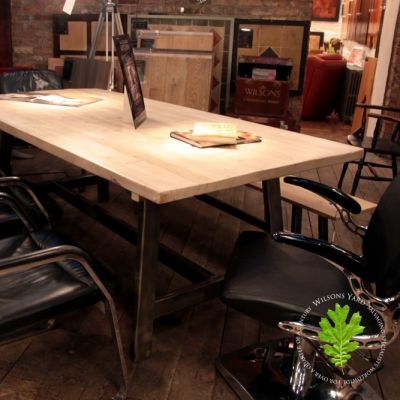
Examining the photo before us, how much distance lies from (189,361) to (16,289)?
2.36ft

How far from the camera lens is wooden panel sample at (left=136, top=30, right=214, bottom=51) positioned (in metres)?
5.21

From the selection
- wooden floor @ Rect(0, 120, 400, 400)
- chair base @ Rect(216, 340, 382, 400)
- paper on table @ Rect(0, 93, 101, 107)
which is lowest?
wooden floor @ Rect(0, 120, 400, 400)

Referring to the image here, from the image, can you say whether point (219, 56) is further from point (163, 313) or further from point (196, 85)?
point (163, 313)

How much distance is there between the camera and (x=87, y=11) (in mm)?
5625

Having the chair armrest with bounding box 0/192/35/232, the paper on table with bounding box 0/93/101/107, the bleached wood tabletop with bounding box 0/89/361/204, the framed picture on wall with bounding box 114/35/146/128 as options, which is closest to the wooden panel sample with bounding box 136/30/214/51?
the paper on table with bounding box 0/93/101/107

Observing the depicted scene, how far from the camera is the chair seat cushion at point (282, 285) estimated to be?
128 cm

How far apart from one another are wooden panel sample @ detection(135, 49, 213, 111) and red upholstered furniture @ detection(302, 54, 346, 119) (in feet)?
6.39

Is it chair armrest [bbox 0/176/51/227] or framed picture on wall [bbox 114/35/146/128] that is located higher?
framed picture on wall [bbox 114/35/146/128]

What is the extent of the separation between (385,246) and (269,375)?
632mm

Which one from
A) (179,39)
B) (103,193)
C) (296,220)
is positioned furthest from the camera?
(179,39)

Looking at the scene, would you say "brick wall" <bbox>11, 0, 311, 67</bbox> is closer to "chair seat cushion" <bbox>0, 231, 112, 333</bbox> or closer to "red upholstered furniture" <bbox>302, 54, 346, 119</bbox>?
"red upholstered furniture" <bbox>302, 54, 346, 119</bbox>

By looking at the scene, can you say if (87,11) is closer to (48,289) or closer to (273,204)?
(273,204)

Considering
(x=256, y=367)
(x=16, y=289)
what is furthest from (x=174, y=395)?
(x=16, y=289)

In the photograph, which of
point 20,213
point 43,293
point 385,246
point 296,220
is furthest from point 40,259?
point 296,220
